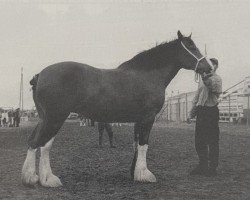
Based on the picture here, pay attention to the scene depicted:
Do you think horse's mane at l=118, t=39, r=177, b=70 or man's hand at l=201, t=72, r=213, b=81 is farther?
man's hand at l=201, t=72, r=213, b=81

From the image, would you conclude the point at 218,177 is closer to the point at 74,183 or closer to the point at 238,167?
the point at 238,167

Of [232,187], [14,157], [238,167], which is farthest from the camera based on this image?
[14,157]

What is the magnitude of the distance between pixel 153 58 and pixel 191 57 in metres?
0.74

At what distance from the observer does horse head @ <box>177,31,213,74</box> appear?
8.33m

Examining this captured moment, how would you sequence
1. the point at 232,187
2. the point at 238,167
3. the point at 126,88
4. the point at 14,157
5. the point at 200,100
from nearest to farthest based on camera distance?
the point at 232,187, the point at 126,88, the point at 200,100, the point at 238,167, the point at 14,157

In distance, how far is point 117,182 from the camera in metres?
7.82

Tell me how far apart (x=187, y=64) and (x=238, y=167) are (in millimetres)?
2948

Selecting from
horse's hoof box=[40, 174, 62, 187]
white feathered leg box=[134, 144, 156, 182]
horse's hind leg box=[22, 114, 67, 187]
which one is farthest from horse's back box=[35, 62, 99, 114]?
white feathered leg box=[134, 144, 156, 182]

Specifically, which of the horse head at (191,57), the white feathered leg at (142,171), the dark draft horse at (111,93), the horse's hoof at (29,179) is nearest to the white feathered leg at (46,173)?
the dark draft horse at (111,93)

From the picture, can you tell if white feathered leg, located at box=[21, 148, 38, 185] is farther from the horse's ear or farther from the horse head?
the horse's ear

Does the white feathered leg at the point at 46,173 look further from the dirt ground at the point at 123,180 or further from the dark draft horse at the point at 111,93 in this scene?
the dirt ground at the point at 123,180

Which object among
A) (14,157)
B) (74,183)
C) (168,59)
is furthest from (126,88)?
(14,157)

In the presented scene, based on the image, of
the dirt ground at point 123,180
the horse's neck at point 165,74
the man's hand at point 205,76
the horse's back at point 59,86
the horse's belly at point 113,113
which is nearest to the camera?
the dirt ground at point 123,180

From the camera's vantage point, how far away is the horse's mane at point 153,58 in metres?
8.29
